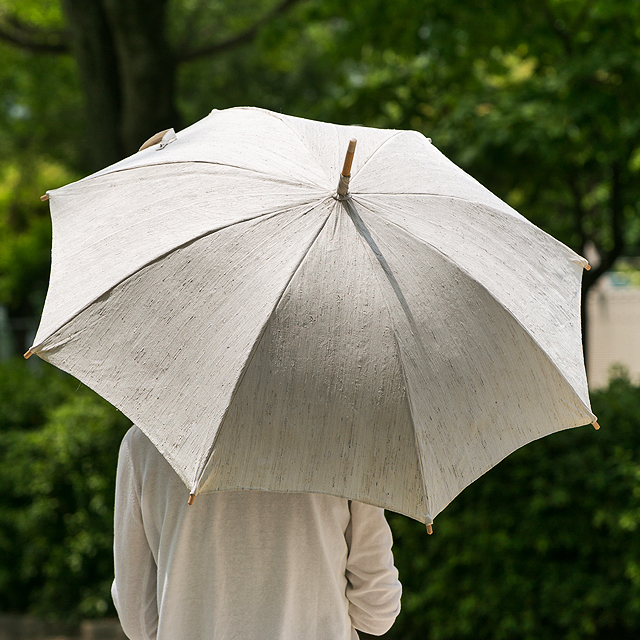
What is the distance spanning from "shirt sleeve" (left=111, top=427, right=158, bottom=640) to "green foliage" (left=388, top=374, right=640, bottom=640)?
2.70 metres

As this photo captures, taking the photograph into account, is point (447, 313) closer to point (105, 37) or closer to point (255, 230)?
point (255, 230)

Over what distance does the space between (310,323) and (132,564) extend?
2.85 ft

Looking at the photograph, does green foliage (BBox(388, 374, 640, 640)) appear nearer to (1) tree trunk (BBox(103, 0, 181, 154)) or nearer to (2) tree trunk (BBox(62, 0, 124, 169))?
(1) tree trunk (BBox(103, 0, 181, 154))

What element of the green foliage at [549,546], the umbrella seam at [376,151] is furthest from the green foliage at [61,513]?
the umbrella seam at [376,151]

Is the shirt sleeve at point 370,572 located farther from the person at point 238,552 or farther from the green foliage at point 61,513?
the green foliage at point 61,513

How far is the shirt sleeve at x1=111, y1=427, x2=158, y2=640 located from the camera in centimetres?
188

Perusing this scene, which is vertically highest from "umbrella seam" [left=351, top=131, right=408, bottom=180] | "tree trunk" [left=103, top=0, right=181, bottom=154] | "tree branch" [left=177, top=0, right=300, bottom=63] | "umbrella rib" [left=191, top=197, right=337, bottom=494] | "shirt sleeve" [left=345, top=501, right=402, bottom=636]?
"tree branch" [left=177, top=0, right=300, bottom=63]

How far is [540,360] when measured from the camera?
1.79 meters

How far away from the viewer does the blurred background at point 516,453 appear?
4.20 metres

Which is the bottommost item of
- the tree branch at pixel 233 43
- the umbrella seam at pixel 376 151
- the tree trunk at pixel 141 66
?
the umbrella seam at pixel 376 151

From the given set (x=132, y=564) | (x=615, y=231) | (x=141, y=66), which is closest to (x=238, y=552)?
(x=132, y=564)

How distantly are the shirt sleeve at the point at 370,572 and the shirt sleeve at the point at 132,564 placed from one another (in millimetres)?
527

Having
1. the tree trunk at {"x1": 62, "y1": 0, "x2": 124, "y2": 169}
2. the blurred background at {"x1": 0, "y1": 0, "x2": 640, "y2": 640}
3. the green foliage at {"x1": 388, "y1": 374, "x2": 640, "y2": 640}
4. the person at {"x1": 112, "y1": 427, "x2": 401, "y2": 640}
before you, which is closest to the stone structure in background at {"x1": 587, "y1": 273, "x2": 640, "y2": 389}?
the blurred background at {"x1": 0, "y1": 0, "x2": 640, "y2": 640}

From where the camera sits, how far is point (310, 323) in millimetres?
1577
